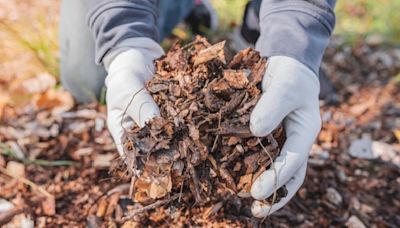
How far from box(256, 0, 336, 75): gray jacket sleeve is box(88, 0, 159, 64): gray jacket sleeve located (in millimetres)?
415

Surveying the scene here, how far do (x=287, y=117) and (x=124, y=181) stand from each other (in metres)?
0.67

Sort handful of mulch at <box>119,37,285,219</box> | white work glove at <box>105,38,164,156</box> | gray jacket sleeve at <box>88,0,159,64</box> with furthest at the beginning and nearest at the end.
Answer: gray jacket sleeve at <box>88,0,159,64</box>, white work glove at <box>105,38,164,156</box>, handful of mulch at <box>119,37,285,219</box>

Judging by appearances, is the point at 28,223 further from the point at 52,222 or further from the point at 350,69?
the point at 350,69

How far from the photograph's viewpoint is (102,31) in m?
1.76

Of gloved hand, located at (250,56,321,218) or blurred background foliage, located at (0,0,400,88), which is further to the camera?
blurred background foliage, located at (0,0,400,88)

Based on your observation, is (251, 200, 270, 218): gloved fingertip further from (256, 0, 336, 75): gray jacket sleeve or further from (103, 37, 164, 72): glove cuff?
(103, 37, 164, 72): glove cuff

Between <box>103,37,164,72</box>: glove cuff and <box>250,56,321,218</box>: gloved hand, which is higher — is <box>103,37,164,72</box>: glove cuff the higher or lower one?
the higher one

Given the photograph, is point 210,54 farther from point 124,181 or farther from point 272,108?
point 124,181

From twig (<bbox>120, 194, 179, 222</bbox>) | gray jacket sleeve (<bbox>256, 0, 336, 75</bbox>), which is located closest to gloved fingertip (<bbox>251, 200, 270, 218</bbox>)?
twig (<bbox>120, 194, 179, 222</bbox>)

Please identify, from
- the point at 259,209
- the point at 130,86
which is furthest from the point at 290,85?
the point at 130,86

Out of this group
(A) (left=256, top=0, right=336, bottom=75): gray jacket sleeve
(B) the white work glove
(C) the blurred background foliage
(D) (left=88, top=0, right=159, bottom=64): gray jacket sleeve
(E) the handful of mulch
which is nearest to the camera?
(E) the handful of mulch

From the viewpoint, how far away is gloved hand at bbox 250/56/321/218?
141cm

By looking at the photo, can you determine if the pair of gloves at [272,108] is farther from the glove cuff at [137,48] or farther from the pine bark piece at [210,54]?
the pine bark piece at [210,54]

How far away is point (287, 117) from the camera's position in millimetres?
1566
